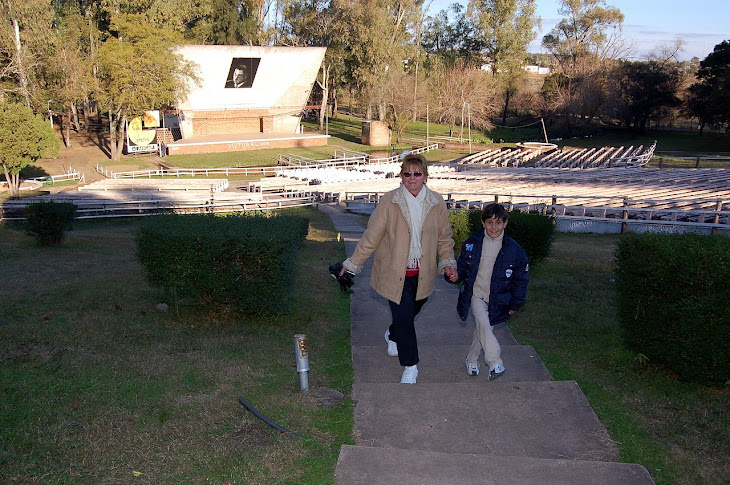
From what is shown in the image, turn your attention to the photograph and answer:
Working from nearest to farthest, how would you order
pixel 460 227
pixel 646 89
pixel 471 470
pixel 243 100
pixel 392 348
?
pixel 471 470 → pixel 392 348 → pixel 460 227 → pixel 243 100 → pixel 646 89

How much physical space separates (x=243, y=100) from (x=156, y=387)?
52883 mm

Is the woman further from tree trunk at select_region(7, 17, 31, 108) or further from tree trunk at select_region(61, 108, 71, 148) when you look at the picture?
tree trunk at select_region(61, 108, 71, 148)

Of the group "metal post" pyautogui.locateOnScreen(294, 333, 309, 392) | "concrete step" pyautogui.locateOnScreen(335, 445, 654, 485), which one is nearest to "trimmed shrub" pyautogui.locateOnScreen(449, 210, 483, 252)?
"metal post" pyautogui.locateOnScreen(294, 333, 309, 392)

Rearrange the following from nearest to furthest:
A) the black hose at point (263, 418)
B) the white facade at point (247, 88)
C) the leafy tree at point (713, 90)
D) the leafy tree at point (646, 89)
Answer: the black hose at point (263, 418)
the white facade at point (247, 88)
the leafy tree at point (713, 90)
the leafy tree at point (646, 89)

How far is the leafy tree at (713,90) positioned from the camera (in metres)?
52.9

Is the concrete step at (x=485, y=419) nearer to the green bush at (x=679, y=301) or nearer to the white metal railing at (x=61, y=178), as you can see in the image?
the green bush at (x=679, y=301)

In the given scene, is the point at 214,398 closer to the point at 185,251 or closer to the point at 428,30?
the point at 185,251

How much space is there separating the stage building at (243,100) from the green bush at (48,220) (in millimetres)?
37213

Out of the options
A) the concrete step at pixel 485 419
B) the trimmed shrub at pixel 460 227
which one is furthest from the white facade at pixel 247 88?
the concrete step at pixel 485 419

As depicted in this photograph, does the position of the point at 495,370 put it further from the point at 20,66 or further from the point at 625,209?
the point at 20,66

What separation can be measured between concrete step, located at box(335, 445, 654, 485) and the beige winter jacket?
5.59ft

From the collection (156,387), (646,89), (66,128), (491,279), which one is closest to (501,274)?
(491,279)

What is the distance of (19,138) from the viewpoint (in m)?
28.3

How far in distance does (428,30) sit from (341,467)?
92018mm
